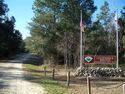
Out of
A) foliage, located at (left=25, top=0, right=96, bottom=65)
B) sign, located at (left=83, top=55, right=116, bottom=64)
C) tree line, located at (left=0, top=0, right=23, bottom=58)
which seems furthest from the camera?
tree line, located at (left=0, top=0, right=23, bottom=58)

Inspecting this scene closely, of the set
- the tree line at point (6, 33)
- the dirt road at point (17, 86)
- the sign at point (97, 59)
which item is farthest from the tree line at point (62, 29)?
→ the tree line at point (6, 33)

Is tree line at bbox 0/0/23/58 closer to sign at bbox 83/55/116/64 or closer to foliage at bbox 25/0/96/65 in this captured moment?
foliage at bbox 25/0/96/65

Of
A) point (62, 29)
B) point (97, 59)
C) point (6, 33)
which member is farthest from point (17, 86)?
point (6, 33)

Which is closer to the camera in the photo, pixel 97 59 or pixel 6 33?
pixel 97 59

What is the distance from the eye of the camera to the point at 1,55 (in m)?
71.4

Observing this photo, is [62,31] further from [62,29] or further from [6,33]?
[6,33]

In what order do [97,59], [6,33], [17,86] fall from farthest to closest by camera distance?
[6,33], [97,59], [17,86]

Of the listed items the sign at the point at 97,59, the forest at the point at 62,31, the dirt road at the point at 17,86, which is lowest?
the dirt road at the point at 17,86

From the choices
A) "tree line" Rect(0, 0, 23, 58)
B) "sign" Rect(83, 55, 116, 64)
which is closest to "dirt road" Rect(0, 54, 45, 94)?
"sign" Rect(83, 55, 116, 64)

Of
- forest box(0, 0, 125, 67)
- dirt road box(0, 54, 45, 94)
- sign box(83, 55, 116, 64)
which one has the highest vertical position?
forest box(0, 0, 125, 67)

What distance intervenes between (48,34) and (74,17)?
4.36 metres

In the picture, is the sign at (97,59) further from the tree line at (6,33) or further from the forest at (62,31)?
the tree line at (6,33)

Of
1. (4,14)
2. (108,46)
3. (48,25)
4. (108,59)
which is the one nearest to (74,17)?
(48,25)

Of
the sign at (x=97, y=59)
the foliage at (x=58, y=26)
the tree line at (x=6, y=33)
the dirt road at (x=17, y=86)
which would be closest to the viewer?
the dirt road at (x=17, y=86)
